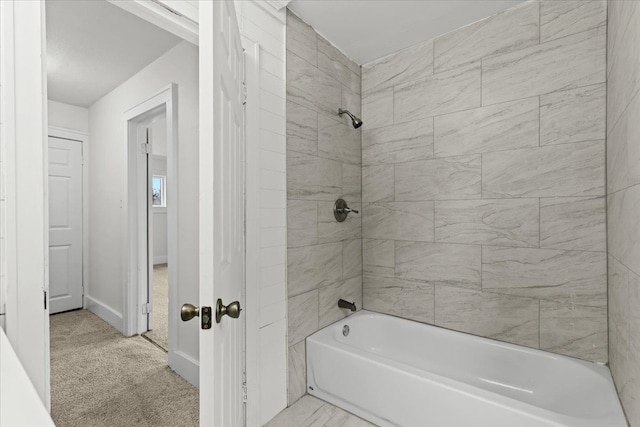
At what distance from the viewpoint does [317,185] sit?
2.04 metres

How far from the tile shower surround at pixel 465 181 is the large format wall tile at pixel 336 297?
0.04 feet

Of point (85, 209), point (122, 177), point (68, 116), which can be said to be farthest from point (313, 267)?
point (68, 116)

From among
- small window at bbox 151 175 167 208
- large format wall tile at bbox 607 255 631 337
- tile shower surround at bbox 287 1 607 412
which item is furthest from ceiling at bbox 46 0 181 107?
small window at bbox 151 175 167 208

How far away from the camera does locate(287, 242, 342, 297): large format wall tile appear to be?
73.1 inches

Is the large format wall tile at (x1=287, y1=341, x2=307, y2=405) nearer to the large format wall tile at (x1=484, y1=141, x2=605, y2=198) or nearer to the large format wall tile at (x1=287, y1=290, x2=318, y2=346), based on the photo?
the large format wall tile at (x1=287, y1=290, x2=318, y2=346)

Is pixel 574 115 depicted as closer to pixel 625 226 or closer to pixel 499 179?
pixel 499 179

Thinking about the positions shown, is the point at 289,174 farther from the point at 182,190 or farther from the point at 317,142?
the point at 182,190

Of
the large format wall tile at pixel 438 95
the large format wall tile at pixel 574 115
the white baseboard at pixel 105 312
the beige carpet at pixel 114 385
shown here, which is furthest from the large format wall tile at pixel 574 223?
the white baseboard at pixel 105 312

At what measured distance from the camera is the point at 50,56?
2.60 m

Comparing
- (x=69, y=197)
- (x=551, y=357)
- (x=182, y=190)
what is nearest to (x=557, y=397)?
(x=551, y=357)

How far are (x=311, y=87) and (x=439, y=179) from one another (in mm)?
1043

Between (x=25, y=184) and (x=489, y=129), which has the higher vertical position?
(x=489, y=129)

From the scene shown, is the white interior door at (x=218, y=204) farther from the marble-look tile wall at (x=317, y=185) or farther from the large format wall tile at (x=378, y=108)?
the large format wall tile at (x=378, y=108)

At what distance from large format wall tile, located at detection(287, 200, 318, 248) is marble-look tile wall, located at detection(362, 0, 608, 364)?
63cm
